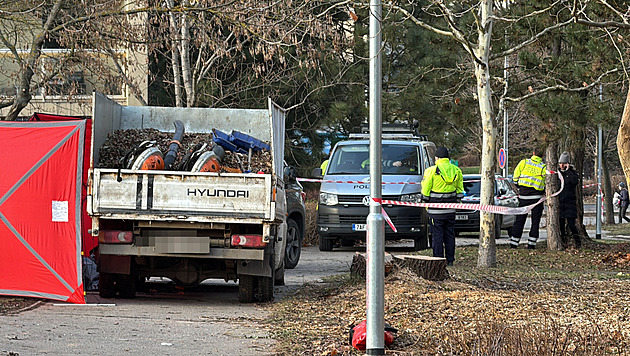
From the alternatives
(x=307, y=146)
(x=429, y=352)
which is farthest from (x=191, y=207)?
(x=307, y=146)

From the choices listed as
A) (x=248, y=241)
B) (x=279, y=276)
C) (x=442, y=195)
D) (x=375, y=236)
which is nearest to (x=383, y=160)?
(x=442, y=195)

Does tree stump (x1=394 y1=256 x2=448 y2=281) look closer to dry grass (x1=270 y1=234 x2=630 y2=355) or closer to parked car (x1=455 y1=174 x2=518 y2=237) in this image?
dry grass (x1=270 y1=234 x2=630 y2=355)

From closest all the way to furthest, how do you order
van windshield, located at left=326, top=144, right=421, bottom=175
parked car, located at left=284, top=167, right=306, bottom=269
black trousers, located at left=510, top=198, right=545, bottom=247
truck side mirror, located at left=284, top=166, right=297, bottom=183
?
truck side mirror, located at left=284, top=166, right=297, bottom=183 < parked car, located at left=284, top=167, right=306, bottom=269 < van windshield, located at left=326, top=144, right=421, bottom=175 < black trousers, located at left=510, top=198, right=545, bottom=247

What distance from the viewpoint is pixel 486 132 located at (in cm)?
1453

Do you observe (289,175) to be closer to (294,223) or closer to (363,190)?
(294,223)

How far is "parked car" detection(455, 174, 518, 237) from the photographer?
2188cm

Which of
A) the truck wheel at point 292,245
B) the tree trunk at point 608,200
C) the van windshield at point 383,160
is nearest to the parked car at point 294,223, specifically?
the truck wheel at point 292,245

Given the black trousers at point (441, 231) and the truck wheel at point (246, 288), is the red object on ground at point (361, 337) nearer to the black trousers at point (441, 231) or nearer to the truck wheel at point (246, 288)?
the truck wheel at point (246, 288)

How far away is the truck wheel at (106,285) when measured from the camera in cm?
1116

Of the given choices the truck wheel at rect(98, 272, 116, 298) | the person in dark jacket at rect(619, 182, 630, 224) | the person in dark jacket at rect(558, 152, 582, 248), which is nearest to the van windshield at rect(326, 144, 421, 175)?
the person in dark jacket at rect(558, 152, 582, 248)

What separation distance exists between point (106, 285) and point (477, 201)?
12824mm

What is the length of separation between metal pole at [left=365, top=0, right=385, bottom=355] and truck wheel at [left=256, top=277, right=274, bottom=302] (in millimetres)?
4009

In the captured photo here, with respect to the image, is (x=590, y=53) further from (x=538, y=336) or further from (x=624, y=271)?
(x=538, y=336)

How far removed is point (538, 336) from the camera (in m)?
6.76
